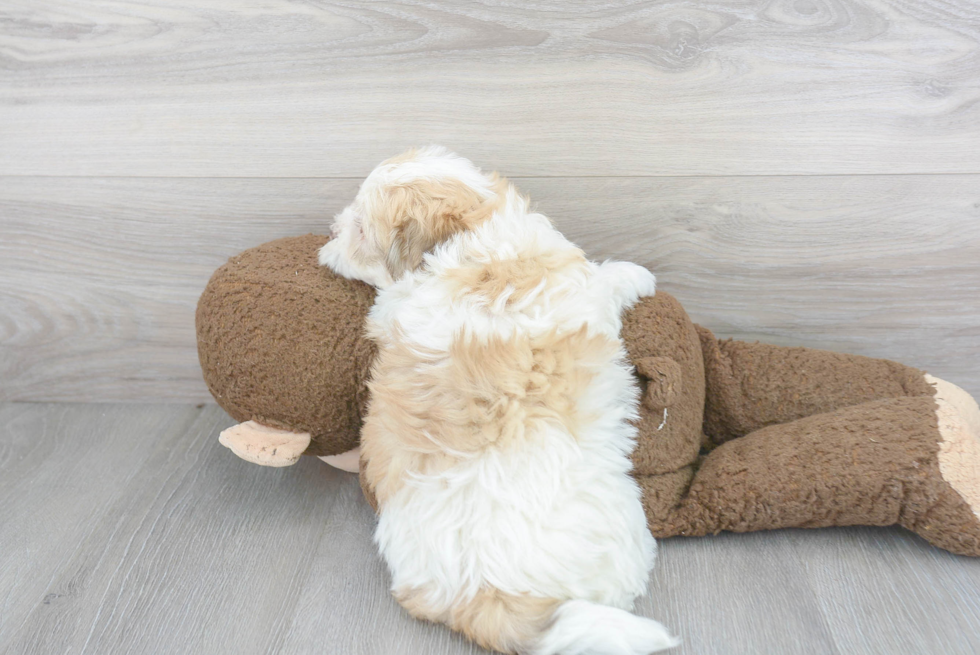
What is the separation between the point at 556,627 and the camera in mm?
757

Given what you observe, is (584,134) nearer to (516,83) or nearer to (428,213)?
(516,83)

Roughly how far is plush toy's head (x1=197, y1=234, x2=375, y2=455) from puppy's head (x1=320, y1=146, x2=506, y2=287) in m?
0.07

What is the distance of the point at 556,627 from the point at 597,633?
5 cm

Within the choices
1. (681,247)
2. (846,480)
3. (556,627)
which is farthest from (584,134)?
(556,627)

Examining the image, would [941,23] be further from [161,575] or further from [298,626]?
[161,575]

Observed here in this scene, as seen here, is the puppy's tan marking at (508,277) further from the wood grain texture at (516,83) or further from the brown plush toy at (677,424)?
the wood grain texture at (516,83)

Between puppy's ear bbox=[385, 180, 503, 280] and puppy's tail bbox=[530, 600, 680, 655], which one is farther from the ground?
puppy's ear bbox=[385, 180, 503, 280]

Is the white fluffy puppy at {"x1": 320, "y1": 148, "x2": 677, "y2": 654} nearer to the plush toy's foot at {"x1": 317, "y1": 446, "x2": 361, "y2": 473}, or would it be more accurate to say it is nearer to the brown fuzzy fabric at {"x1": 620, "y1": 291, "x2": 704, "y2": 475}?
the brown fuzzy fabric at {"x1": 620, "y1": 291, "x2": 704, "y2": 475}

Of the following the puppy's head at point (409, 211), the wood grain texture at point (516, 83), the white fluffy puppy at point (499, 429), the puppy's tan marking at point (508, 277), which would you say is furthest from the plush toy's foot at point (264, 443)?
the wood grain texture at point (516, 83)

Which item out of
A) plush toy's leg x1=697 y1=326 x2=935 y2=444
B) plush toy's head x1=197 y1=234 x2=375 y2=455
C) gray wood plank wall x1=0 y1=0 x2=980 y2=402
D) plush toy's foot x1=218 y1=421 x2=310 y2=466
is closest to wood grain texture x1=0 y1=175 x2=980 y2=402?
gray wood plank wall x1=0 y1=0 x2=980 y2=402

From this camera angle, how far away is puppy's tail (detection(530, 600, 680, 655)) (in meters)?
0.75

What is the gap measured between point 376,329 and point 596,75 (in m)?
0.56

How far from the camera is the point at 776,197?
3.81 ft

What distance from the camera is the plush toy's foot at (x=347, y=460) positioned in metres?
1.09
